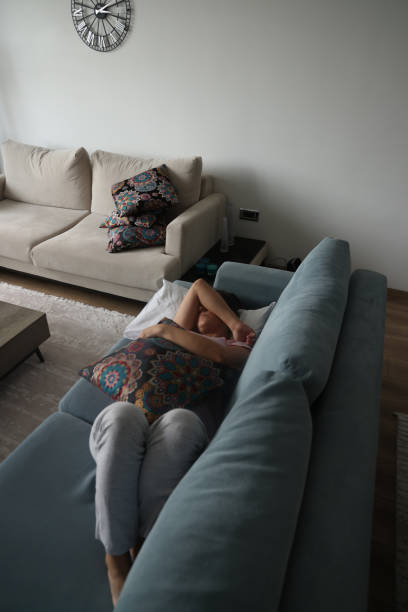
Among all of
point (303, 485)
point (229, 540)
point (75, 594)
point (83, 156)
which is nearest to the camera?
point (229, 540)

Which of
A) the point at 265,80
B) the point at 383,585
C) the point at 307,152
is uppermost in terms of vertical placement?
the point at 265,80

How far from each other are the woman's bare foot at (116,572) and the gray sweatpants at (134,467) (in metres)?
0.02

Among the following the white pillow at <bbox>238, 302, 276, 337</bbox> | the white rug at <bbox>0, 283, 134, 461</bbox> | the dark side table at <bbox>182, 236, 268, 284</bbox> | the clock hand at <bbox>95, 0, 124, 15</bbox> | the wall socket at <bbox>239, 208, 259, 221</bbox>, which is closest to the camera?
the white pillow at <bbox>238, 302, 276, 337</bbox>

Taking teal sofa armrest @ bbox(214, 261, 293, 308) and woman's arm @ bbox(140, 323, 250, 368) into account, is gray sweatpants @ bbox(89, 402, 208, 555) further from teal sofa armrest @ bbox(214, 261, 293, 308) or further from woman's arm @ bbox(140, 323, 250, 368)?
teal sofa armrest @ bbox(214, 261, 293, 308)

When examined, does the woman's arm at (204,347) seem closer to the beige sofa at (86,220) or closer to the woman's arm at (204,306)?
the woman's arm at (204,306)

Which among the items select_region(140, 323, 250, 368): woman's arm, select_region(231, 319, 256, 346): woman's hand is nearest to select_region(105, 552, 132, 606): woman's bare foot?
select_region(140, 323, 250, 368): woman's arm

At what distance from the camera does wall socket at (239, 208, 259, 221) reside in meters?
2.91

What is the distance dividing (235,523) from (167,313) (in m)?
1.20

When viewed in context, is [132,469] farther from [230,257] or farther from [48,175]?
[48,175]

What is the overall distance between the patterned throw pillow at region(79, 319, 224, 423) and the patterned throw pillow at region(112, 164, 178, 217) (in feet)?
4.82

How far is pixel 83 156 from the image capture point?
2.92 meters

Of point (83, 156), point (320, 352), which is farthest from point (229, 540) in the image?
point (83, 156)

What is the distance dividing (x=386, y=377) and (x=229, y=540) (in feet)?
5.74

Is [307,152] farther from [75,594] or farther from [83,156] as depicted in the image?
[75,594]
